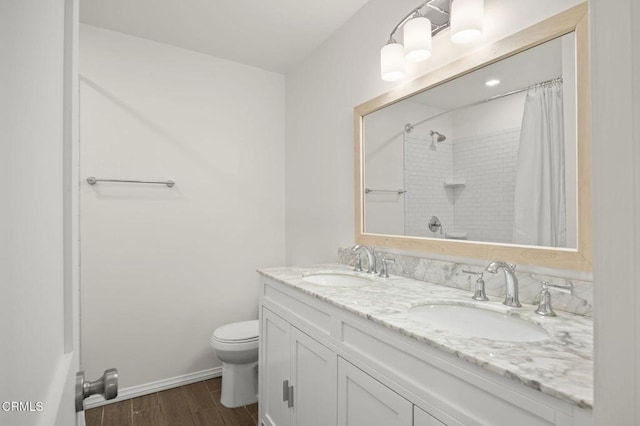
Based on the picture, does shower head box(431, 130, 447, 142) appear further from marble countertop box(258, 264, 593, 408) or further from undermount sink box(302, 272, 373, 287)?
undermount sink box(302, 272, 373, 287)

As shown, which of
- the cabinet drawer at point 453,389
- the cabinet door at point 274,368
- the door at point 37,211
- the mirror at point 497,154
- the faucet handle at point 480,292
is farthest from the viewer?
the cabinet door at point 274,368

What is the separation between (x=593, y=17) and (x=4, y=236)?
0.65 metres

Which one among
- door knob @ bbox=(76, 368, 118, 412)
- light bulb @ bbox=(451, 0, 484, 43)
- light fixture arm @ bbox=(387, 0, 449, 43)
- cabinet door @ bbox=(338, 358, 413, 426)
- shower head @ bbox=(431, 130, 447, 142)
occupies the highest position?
light fixture arm @ bbox=(387, 0, 449, 43)

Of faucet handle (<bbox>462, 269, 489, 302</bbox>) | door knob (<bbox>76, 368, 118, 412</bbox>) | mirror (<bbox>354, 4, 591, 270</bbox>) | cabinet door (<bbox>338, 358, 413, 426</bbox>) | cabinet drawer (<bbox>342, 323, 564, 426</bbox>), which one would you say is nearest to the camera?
door knob (<bbox>76, 368, 118, 412</bbox>)

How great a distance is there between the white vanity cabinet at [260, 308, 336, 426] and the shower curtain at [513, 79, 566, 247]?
35.2 inches

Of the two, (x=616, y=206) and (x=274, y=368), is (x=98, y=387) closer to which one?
(x=616, y=206)

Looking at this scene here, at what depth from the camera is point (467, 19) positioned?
132 cm

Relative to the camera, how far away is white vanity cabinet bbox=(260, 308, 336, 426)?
52.1 inches

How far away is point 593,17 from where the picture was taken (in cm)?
41

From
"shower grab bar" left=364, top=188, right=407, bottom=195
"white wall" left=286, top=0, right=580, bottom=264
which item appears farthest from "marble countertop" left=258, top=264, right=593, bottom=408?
"white wall" left=286, top=0, right=580, bottom=264

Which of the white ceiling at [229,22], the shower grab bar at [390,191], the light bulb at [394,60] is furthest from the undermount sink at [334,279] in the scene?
the white ceiling at [229,22]

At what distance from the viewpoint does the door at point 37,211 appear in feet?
0.83

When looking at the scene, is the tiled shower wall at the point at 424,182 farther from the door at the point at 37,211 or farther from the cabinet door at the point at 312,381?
the door at the point at 37,211

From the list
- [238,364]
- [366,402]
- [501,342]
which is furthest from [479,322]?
[238,364]
